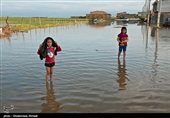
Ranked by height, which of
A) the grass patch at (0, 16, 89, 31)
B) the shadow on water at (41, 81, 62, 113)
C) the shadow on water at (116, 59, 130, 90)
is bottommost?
the shadow on water at (41, 81, 62, 113)

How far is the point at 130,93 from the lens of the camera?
5.72 m

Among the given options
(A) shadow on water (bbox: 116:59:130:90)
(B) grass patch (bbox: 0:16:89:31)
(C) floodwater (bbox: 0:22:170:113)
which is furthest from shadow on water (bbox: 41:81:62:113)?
(B) grass patch (bbox: 0:16:89:31)

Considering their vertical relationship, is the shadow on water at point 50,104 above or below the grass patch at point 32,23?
below

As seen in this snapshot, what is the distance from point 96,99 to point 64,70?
10.6ft

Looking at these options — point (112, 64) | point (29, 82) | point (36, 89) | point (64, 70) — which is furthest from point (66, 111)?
point (112, 64)

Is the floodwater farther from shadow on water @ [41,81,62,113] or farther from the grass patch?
the grass patch

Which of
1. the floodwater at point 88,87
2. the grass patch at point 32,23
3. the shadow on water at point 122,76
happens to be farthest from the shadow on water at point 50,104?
the grass patch at point 32,23

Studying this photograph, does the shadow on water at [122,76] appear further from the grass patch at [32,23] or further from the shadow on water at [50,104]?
the grass patch at [32,23]

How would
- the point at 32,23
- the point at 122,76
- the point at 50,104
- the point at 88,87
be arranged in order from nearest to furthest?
the point at 50,104, the point at 88,87, the point at 122,76, the point at 32,23

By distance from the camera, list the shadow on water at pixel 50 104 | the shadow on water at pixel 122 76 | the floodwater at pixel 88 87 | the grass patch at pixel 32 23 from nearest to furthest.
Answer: the shadow on water at pixel 50 104 → the floodwater at pixel 88 87 → the shadow on water at pixel 122 76 → the grass patch at pixel 32 23

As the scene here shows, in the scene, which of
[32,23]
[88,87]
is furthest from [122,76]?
[32,23]

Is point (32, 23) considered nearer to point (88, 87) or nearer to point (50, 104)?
point (88, 87)

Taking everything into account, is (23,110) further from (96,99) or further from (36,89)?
(96,99)

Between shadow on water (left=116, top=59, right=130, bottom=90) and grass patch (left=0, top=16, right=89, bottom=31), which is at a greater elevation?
grass patch (left=0, top=16, right=89, bottom=31)
